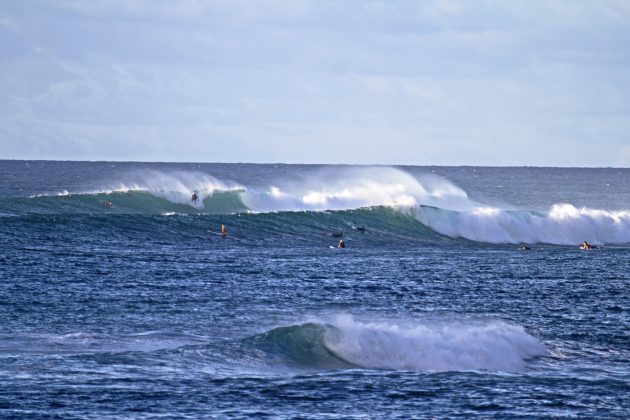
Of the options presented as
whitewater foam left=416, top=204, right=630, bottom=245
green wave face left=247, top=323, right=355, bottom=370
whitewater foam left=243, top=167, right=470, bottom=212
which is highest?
whitewater foam left=243, top=167, right=470, bottom=212

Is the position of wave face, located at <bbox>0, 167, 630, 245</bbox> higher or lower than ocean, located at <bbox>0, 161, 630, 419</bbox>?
higher

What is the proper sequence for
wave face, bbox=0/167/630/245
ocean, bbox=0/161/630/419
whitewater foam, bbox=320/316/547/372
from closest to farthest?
ocean, bbox=0/161/630/419 < whitewater foam, bbox=320/316/547/372 < wave face, bbox=0/167/630/245

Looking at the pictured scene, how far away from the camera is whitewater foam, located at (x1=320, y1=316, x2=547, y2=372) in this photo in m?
30.5

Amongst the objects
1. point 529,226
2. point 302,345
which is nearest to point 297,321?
point 302,345

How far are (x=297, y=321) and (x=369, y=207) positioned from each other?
4786cm

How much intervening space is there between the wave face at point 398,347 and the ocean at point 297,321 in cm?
7

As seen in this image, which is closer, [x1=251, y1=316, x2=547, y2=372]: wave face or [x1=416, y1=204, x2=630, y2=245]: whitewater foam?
[x1=251, y1=316, x2=547, y2=372]: wave face

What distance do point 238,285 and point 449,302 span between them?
855 cm

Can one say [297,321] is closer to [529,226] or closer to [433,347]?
[433,347]

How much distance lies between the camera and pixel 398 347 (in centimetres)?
3130

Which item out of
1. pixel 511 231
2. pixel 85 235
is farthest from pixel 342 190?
pixel 85 235

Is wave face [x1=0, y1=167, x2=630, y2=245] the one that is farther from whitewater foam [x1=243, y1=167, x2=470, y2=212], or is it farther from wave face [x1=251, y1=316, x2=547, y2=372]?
wave face [x1=251, y1=316, x2=547, y2=372]

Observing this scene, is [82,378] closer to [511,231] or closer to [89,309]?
[89,309]

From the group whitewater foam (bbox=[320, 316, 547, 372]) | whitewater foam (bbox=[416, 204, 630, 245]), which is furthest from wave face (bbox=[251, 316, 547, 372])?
whitewater foam (bbox=[416, 204, 630, 245])
